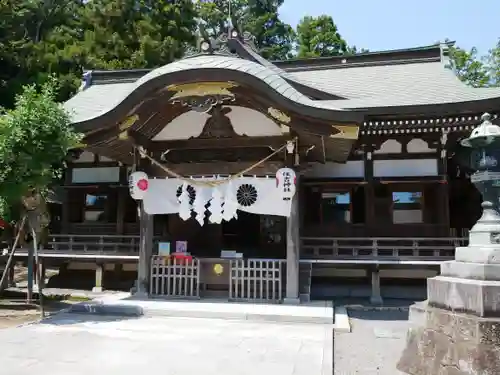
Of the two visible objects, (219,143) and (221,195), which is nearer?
(221,195)

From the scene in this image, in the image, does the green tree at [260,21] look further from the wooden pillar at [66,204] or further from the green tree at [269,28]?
the wooden pillar at [66,204]

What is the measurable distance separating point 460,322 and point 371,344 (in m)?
2.08

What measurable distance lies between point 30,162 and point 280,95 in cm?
483

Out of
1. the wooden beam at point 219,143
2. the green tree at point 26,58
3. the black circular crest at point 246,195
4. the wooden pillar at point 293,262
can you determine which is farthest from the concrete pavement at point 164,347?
the green tree at point 26,58

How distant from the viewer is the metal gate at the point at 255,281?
29.0 ft

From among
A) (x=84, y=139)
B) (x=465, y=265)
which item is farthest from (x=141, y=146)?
(x=465, y=265)

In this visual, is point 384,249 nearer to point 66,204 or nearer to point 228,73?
point 228,73

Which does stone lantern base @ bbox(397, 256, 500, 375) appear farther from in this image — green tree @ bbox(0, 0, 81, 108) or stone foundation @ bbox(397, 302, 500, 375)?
green tree @ bbox(0, 0, 81, 108)

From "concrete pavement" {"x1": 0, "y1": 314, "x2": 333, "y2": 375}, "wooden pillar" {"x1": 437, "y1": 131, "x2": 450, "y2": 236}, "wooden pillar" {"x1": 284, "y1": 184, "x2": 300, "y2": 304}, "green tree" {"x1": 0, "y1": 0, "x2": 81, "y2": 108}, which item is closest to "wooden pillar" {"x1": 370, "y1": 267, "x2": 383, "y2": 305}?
"wooden pillar" {"x1": 437, "y1": 131, "x2": 450, "y2": 236}

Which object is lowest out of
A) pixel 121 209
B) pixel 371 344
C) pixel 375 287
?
pixel 371 344

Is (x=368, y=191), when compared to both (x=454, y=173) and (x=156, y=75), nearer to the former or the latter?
(x=454, y=173)

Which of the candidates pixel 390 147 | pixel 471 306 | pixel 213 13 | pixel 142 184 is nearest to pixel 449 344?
pixel 471 306

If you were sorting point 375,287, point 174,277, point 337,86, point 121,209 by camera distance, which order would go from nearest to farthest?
point 174,277
point 375,287
point 121,209
point 337,86

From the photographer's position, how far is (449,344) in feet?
15.1
